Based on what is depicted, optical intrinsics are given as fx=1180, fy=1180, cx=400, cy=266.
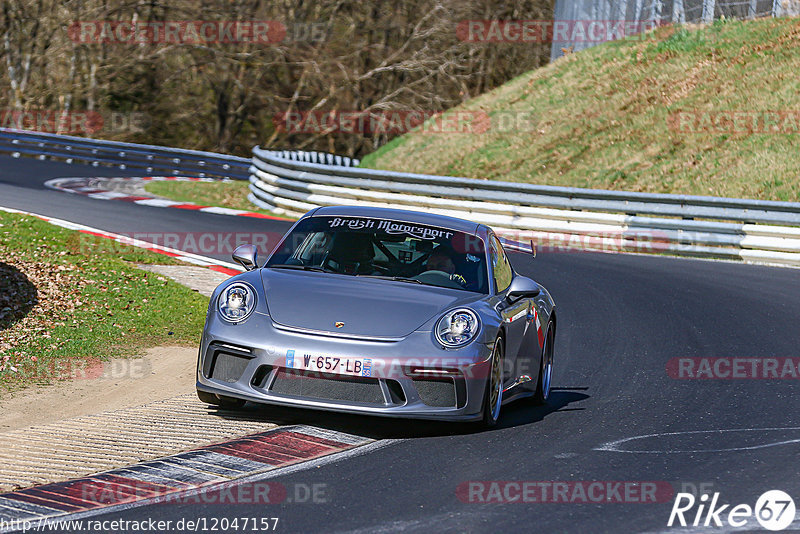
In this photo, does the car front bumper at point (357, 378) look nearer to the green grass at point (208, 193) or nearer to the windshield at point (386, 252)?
the windshield at point (386, 252)

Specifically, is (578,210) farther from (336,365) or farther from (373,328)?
(336,365)

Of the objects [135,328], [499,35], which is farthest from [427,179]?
[499,35]

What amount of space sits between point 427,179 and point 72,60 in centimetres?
2425

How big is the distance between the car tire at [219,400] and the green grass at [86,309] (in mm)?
1856

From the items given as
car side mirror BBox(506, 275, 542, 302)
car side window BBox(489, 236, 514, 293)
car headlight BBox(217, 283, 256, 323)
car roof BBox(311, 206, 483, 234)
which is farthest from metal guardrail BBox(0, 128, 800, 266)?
car headlight BBox(217, 283, 256, 323)

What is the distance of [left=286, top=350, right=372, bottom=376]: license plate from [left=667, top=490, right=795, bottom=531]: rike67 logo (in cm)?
199

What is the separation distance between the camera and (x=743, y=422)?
7898mm

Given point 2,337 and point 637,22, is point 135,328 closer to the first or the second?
point 2,337

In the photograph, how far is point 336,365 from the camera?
6859mm

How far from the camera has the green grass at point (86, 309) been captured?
9.54 m

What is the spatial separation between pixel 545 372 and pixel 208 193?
62.9 ft

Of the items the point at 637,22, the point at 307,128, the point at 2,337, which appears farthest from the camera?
the point at 307,128

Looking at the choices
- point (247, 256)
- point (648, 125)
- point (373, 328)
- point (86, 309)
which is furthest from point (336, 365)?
point (648, 125)

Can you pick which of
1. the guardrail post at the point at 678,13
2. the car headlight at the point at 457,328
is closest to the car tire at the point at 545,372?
the car headlight at the point at 457,328
